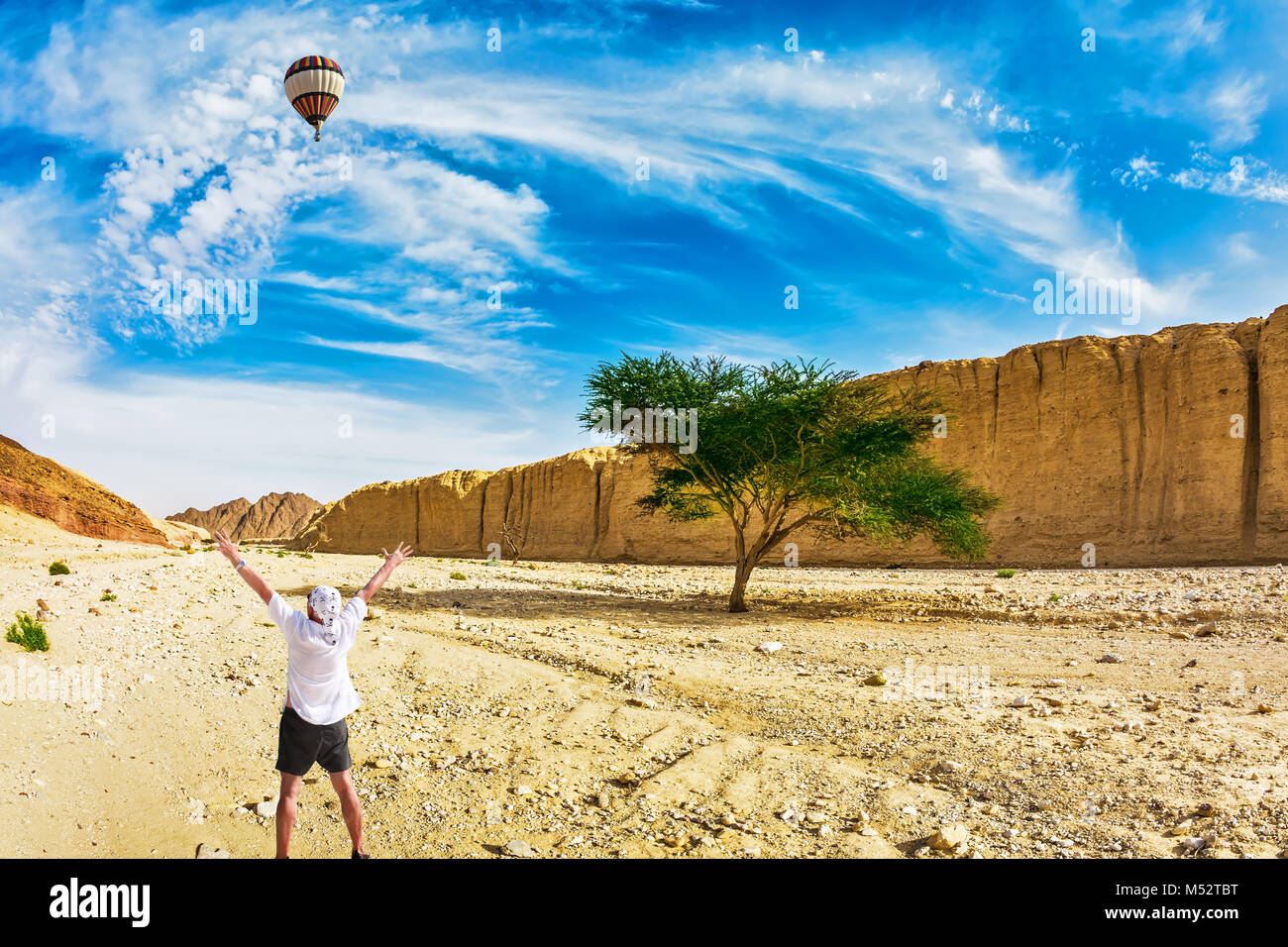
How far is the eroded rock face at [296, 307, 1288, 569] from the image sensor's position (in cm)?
3164

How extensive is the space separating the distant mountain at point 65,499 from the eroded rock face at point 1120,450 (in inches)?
1193

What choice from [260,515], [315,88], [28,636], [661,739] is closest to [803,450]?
[661,739]

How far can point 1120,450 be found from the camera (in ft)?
118

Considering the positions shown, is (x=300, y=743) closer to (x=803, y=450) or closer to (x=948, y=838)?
(x=948, y=838)

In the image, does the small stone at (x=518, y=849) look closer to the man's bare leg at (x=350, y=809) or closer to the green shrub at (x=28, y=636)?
the man's bare leg at (x=350, y=809)

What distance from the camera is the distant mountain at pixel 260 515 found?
16412cm

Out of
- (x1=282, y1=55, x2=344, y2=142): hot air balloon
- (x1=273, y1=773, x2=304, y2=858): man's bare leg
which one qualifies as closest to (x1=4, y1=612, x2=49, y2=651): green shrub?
(x1=273, y1=773, x2=304, y2=858): man's bare leg

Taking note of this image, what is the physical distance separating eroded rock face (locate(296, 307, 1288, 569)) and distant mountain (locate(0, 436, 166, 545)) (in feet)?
99.4

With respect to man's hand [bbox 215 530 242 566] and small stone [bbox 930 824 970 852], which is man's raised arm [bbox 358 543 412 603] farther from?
small stone [bbox 930 824 970 852]

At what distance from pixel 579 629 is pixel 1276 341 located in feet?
112

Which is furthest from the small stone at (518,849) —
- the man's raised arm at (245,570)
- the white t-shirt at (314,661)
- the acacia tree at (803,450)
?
the acacia tree at (803,450)

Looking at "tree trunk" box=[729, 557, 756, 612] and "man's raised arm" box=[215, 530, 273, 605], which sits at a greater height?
"man's raised arm" box=[215, 530, 273, 605]

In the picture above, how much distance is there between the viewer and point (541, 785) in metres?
6.32
